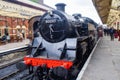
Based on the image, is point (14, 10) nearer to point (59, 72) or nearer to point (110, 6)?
point (110, 6)

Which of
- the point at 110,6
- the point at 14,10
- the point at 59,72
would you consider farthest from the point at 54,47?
the point at 14,10

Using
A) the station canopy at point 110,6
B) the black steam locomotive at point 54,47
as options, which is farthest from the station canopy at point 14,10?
the black steam locomotive at point 54,47

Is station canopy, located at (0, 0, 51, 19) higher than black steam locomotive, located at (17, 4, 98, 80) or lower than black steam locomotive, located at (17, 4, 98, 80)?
higher

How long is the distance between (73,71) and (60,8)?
9.83 feet

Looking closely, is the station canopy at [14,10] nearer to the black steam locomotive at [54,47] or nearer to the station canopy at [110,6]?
the station canopy at [110,6]

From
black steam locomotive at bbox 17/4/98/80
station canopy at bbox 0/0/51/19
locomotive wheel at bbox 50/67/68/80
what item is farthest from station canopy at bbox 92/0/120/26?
locomotive wheel at bbox 50/67/68/80

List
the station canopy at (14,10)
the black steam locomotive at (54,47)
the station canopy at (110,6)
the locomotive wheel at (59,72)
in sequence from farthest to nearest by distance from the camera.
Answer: the station canopy at (14,10)
the station canopy at (110,6)
the black steam locomotive at (54,47)
the locomotive wheel at (59,72)

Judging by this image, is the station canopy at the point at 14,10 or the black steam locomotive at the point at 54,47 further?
the station canopy at the point at 14,10

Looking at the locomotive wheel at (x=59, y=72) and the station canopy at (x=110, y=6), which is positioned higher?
the station canopy at (x=110, y=6)

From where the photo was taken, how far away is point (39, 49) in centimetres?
962

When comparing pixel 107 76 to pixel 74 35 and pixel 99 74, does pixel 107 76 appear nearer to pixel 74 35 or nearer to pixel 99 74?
pixel 99 74

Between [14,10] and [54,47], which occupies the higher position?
A: [14,10]

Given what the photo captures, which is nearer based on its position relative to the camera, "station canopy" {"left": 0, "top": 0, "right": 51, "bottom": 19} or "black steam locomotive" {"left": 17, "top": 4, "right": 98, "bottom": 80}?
"black steam locomotive" {"left": 17, "top": 4, "right": 98, "bottom": 80}

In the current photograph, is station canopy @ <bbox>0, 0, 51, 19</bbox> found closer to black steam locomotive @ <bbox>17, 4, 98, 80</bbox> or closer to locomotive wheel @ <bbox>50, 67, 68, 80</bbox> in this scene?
black steam locomotive @ <bbox>17, 4, 98, 80</bbox>
